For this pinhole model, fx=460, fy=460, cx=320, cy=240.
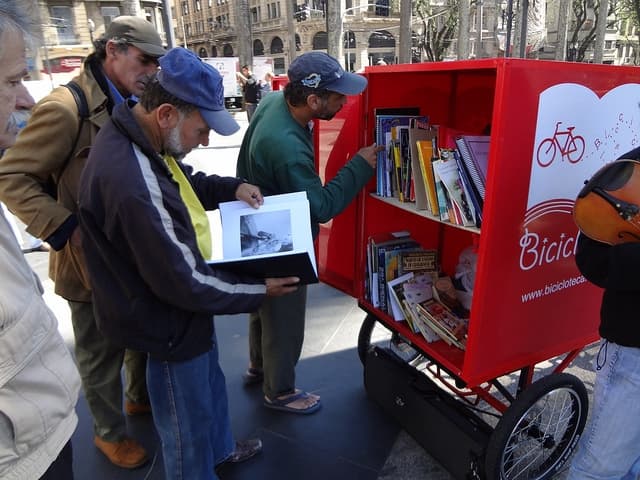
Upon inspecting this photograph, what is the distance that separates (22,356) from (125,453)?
1573 mm

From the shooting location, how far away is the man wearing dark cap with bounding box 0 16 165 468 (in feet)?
5.91

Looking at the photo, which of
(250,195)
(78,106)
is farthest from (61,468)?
(78,106)

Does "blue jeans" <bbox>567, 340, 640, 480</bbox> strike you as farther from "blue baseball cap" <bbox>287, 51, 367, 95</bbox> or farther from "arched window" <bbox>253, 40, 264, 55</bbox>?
"arched window" <bbox>253, 40, 264, 55</bbox>

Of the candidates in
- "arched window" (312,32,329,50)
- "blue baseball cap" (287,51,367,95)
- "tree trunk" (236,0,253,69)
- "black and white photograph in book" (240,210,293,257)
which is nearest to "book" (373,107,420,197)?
"blue baseball cap" (287,51,367,95)

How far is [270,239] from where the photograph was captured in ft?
5.53

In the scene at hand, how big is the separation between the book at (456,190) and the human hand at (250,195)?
69 centimetres

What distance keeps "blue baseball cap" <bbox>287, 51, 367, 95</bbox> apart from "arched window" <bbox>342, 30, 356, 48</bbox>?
48856 millimetres

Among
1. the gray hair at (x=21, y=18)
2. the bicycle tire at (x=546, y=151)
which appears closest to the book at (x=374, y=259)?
the bicycle tire at (x=546, y=151)

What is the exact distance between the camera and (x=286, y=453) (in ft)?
7.57

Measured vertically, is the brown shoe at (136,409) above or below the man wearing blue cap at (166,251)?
below

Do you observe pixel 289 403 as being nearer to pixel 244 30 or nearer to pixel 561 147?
pixel 561 147

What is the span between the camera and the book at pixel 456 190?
1691 millimetres

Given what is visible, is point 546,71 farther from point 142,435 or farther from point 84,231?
point 142,435

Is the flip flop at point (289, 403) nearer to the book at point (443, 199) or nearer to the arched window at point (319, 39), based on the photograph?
the book at point (443, 199)
